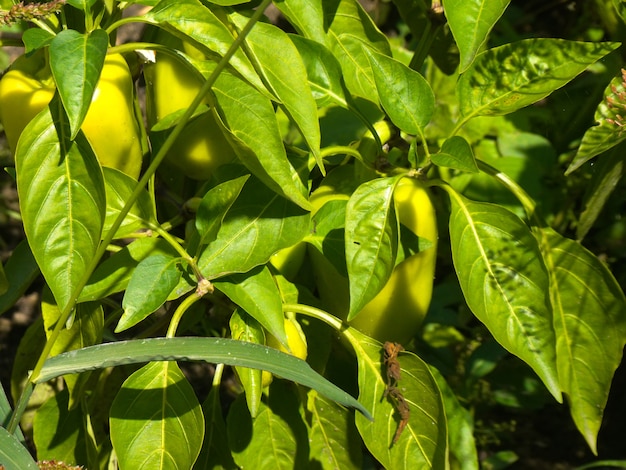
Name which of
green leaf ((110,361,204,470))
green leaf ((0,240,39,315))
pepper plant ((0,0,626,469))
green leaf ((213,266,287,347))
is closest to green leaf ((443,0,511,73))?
pepper plant ((0,0,626,469))

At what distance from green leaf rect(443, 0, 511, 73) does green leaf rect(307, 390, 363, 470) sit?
444mm

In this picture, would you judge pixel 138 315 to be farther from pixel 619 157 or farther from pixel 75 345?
pixel 619 157

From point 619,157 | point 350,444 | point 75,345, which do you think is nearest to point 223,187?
point 75,345

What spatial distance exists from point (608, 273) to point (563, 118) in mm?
519

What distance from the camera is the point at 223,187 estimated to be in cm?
76

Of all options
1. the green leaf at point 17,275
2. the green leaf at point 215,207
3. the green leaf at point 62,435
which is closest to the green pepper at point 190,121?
the green leaf at point 215,207

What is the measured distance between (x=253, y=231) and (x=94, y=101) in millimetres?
199

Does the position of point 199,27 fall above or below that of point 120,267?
above

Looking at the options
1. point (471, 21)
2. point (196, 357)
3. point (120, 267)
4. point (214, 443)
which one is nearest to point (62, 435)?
point (214, 443)

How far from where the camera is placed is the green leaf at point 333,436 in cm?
98

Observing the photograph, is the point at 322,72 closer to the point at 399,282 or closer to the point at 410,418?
the point at 399,282

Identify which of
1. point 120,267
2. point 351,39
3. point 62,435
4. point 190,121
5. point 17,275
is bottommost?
point 62,435

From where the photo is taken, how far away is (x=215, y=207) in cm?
76

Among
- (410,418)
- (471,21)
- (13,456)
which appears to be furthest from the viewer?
(410,418)
